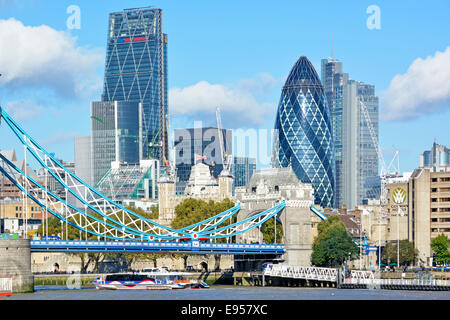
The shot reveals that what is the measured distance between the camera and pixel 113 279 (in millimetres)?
106250

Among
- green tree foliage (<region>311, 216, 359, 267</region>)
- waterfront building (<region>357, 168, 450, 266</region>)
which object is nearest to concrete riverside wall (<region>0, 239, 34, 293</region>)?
green tree foliage (<region>311, 216, 359, 267</region>)

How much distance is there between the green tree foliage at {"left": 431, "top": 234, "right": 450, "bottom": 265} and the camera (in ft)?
441

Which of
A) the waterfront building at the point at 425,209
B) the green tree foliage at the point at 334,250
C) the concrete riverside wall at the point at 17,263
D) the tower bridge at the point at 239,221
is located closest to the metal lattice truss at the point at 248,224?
the tower bridge at the point at 239,221

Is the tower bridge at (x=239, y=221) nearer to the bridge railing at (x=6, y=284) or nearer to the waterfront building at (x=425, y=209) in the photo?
the bridge railing at (x=6, y=284)

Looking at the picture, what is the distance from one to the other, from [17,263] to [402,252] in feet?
189

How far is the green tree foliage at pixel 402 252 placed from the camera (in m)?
137

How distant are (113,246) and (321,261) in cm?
2688

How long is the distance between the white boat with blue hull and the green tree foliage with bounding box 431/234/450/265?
43637mm

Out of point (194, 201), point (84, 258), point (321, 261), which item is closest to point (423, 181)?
point (321, 261)

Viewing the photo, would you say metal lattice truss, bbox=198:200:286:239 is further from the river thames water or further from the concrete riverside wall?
the river thames water
